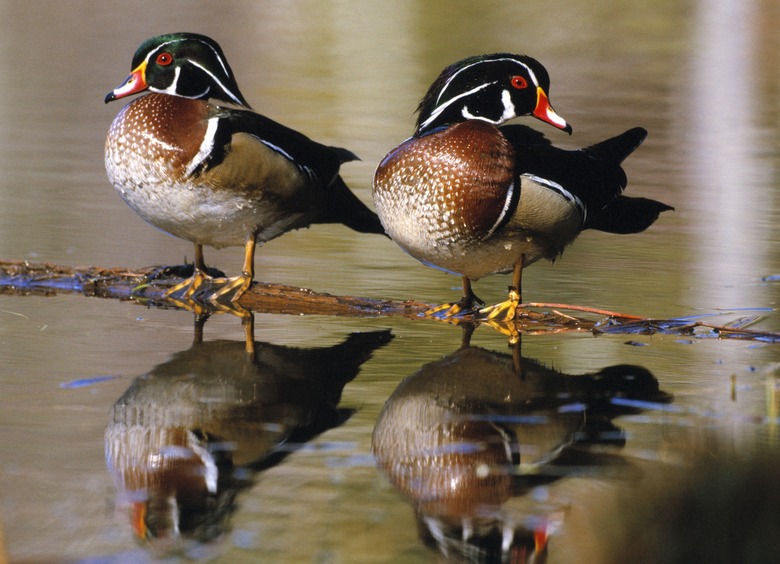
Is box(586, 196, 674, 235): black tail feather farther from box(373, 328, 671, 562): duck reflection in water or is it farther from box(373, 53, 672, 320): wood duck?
box(373, 328, 671, 562): duck reflection in water

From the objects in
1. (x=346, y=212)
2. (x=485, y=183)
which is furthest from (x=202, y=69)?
(x=485, y=183)

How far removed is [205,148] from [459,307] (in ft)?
3.73

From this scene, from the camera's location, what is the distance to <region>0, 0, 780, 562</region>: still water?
2.75 metres

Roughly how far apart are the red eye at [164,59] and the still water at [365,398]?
97 cm

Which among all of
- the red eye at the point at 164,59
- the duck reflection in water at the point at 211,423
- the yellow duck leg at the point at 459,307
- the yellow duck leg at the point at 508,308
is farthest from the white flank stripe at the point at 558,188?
the red eye at the point at 164,59

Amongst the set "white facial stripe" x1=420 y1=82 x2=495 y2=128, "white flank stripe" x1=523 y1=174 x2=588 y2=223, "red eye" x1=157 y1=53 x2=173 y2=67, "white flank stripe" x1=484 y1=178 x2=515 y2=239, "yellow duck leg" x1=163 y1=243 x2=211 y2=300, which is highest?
"red eye" x1=157 y1=53 x2=173 y2=67

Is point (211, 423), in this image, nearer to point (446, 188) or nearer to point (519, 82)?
point (446, 188)

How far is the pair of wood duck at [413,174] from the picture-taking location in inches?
186

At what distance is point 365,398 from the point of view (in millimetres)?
3725

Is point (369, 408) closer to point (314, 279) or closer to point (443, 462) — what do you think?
point (443, 462)

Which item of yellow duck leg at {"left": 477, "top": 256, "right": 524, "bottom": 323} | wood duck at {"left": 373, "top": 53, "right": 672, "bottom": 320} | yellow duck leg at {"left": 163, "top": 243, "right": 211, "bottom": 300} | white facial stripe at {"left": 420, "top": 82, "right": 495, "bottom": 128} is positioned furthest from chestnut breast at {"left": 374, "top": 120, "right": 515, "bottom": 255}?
yellow duck leg at {"left": 163, "top": 243, "right": 211, "bottom": 300}

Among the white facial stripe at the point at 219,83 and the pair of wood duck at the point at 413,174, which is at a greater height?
the white facial stripe at the point at 219,83

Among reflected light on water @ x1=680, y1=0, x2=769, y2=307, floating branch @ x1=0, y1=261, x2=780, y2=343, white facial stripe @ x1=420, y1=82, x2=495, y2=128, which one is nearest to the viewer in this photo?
floating branch @ x1=0, y1=261, x2=780, y2=343

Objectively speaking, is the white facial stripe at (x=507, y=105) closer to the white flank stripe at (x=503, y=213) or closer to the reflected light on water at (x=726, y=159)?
the white flank stripe at (x=503, y=213)
